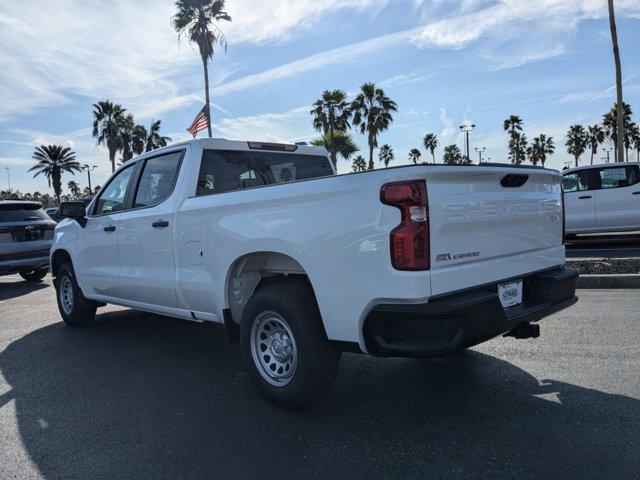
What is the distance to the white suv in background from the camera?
11383mm

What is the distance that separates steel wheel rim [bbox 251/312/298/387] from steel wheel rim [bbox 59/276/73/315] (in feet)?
12.5

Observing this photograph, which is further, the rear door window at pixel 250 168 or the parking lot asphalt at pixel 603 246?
the parking lot asphalt at pixel 603 246

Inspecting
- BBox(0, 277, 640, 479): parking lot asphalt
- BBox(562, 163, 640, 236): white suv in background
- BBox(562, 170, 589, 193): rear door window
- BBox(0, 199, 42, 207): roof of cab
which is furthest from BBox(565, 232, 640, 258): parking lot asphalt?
BBox(0, 199, 42, 207): roof of cab

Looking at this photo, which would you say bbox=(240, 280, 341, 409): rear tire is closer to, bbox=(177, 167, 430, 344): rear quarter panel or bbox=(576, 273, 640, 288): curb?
bbox=(177, 167, 430, 344): rear quarter panel

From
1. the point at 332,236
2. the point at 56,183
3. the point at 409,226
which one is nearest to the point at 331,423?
the point at 332,236

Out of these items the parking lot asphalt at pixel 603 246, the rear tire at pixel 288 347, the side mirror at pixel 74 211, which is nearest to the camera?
the rear tire at pixel 288 347

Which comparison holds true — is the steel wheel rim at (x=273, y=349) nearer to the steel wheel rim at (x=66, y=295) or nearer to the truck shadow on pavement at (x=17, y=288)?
the steel wheel rim at (x=66, y=295)

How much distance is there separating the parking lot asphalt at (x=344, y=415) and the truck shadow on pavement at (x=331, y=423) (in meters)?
0.01

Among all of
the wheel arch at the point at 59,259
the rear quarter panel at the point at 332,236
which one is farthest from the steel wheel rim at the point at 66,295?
the rear quarter panel at the point at 332,236

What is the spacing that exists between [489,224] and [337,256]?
99 cm

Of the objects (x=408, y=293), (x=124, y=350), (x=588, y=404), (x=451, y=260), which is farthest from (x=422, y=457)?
(x=124, y=350)

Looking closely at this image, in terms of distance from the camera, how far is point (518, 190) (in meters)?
3.65

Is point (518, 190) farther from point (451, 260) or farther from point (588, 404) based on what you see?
point (588, 404)

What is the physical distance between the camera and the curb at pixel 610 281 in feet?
24.5
